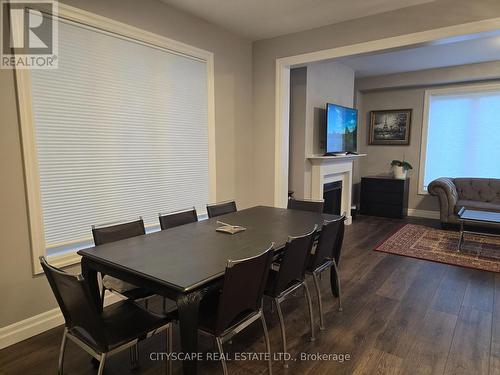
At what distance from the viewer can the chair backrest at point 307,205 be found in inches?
126

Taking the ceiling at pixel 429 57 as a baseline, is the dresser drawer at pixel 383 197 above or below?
below

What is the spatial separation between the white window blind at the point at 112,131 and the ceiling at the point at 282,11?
50 centimetres

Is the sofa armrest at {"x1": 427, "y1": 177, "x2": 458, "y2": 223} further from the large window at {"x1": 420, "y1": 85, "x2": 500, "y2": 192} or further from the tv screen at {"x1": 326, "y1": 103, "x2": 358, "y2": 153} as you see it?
the tv screen at {"x1": 326, "y1": 103, "x2": 358, "y2": 153}

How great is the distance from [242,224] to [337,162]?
3.09 metres

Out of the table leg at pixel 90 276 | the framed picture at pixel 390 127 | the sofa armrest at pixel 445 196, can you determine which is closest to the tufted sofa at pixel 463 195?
the sofa armrest at pixel 445 196

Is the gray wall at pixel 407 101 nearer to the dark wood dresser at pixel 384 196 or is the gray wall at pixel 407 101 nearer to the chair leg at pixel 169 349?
the dark wood dresser at pixel 384 196

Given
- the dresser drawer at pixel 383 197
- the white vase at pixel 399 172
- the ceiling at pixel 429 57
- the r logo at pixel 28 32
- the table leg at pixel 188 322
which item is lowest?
the dresser drawer at pixel 383 197

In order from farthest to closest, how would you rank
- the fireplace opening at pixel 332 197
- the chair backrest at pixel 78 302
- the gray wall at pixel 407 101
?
the gray wall at pixel 407 101
the fireplace opening at pixel 332 197
the chair backrest at pixel 78 302

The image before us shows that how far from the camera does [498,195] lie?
515 cm

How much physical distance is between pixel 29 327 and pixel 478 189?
6.26 metres

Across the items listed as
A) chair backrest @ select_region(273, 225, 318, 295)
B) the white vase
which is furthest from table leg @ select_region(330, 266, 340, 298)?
the white vase

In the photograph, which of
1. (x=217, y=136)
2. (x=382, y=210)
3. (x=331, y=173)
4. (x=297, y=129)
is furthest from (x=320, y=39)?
(x=382, y=210)

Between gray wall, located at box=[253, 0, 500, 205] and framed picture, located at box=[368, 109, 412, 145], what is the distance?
3389 millimetres

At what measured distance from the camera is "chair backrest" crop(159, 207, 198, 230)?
8.49 ft
